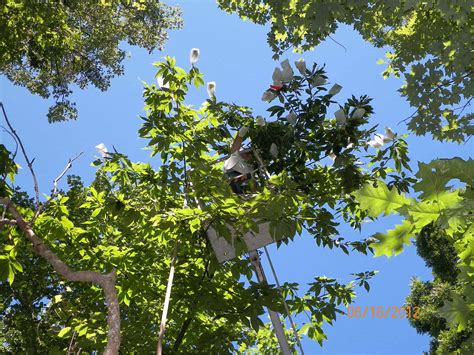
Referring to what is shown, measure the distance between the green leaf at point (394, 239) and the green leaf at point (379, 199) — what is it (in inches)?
2.7

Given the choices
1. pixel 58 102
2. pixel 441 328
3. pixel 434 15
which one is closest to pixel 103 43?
pixel 58 102

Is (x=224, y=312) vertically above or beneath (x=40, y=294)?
beneath

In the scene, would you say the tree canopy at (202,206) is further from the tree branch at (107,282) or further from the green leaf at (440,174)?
the green leaf at (440,174)

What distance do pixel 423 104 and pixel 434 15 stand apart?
5.01 ft

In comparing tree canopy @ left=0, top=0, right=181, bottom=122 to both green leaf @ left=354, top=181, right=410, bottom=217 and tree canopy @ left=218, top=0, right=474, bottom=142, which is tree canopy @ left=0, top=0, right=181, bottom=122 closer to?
tree canopy @ left=218, top=0, right=474, bottom=142

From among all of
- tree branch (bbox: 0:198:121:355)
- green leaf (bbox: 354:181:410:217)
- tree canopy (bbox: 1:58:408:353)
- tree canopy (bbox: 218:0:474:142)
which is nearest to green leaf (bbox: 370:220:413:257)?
green leaf (bbox: 354:181:410:217)

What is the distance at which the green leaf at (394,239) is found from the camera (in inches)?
Answer: 55.2

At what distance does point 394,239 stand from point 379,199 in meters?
0.14

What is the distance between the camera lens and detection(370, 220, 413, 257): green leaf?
1402 mm

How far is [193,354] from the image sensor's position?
4.14m

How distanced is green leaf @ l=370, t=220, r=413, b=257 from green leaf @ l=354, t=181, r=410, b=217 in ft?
0.23

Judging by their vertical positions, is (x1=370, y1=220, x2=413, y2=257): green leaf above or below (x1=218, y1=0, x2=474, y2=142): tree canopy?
below

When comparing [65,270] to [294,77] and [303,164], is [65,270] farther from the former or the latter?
[294,77]

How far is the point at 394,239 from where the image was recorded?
1.41 m
